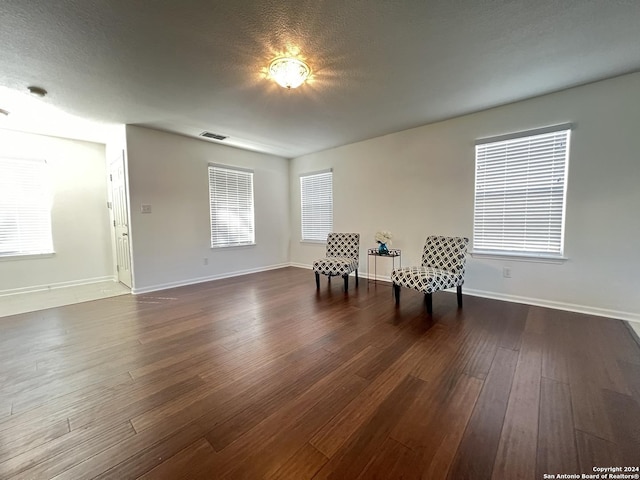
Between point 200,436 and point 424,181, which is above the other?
point 424,181

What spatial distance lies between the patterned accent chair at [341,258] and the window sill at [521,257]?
1829 mm

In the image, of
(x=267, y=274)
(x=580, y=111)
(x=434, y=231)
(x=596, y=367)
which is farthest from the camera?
(x=267, y=274)

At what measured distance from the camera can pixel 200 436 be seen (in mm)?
1403

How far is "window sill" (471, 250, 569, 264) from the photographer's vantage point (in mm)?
3236

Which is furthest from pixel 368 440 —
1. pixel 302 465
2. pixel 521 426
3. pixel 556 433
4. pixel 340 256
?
pixel 340 256

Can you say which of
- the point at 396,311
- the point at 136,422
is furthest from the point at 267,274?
the point at 136,422

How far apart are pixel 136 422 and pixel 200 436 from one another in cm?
43

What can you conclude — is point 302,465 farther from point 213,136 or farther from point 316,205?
point 316,205

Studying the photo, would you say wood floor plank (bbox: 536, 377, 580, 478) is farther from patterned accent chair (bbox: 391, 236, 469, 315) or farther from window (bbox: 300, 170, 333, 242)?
window (bbox: 300, 170, 333, 242)

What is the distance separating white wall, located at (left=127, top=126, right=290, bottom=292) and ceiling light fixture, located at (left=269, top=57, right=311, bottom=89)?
278 cm

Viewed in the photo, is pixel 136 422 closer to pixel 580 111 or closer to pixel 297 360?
pixel 297 360

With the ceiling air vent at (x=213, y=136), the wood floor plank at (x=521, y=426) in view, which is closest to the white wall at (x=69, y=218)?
the ceiling air vent at (x=213, y=136)

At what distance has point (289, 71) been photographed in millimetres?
2457

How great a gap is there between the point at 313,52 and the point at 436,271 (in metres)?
2.82
